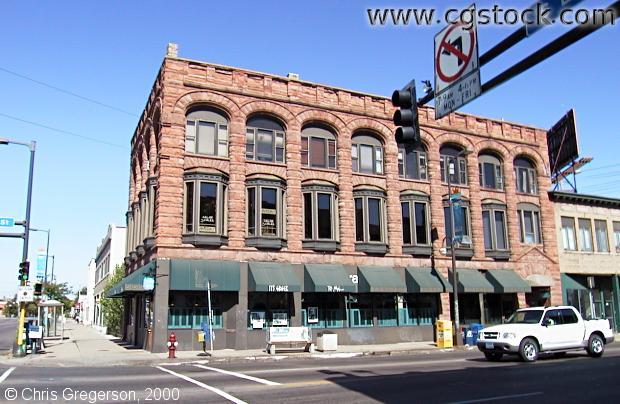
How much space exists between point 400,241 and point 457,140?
7.95 m

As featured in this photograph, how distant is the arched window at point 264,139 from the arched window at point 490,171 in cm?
1394

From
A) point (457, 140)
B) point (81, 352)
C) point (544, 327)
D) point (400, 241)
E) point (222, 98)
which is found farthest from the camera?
point (457, 140)

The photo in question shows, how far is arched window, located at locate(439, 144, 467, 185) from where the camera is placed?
3370cm

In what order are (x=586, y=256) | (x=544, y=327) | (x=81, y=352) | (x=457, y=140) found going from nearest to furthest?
(x=544, y=327)
(x=81, y=352)
(x=457, y=140)
(x=586, y=256)

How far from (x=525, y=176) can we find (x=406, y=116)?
30.8 meters

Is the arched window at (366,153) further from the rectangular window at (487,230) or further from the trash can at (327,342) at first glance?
the trash can at (327,342)

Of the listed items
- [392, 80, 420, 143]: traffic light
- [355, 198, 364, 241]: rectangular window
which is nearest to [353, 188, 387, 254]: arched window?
[355, 198, 364, 241]: rectangular window

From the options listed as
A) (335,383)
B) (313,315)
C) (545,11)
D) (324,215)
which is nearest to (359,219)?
(324,215)

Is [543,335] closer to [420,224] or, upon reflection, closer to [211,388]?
[211,388]

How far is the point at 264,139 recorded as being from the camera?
28.8 meters

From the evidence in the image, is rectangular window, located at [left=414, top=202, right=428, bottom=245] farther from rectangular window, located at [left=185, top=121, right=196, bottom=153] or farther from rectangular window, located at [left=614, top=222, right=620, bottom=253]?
rectangular window, located at [left=614, top=222, right=620, bottom=253]

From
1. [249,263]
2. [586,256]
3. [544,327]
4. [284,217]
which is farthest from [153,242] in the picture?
[586,256]

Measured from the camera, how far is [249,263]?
26578 millimetres

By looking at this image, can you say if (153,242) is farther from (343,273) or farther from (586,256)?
(586,256)
